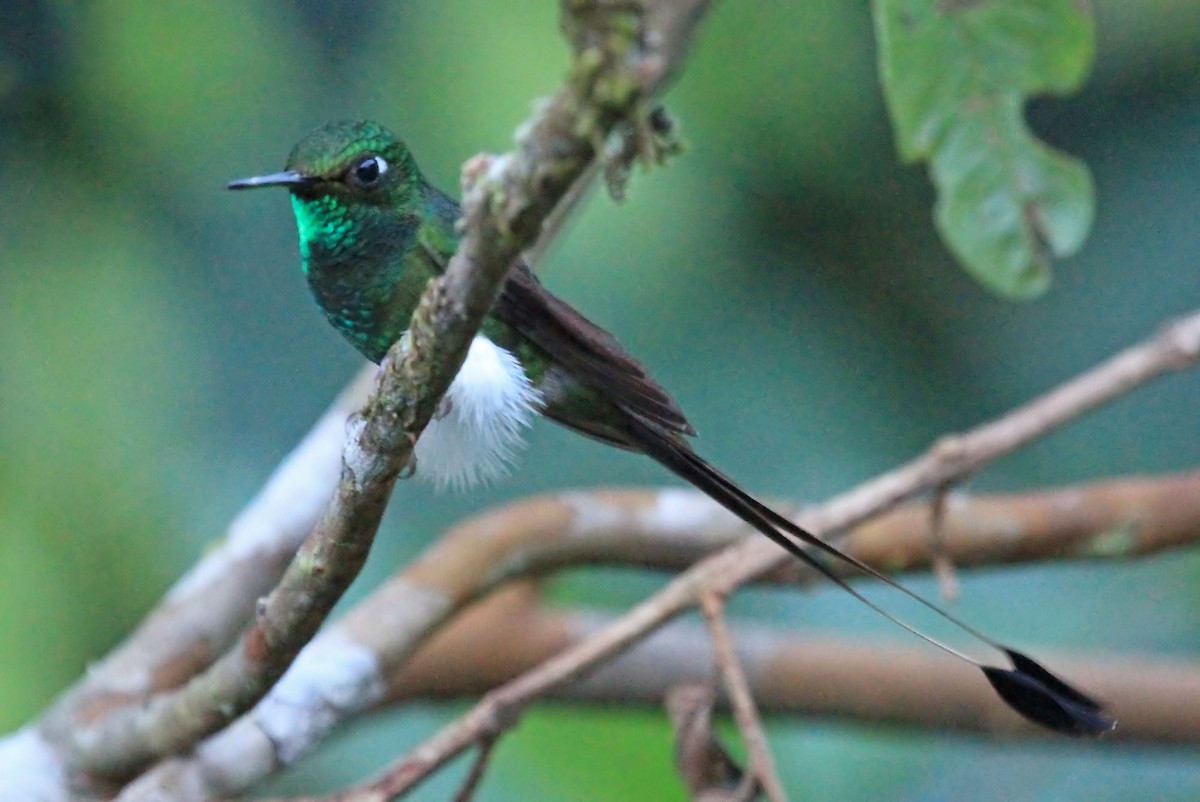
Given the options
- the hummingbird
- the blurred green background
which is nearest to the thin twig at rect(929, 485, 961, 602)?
the hummingbird

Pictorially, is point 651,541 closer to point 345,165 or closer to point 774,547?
point 774,547

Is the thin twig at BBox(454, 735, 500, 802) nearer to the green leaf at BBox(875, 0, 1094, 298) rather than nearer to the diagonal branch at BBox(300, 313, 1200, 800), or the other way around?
the diagonal branch at BBox(300, 313, 1200, 800)

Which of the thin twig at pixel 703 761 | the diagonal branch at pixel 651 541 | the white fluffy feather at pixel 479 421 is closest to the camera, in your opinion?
the white fluffy feather at pixel 479 421

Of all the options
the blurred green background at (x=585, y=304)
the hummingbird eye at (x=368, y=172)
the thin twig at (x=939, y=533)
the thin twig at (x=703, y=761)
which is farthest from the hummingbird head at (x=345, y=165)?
the blurred green background at (x=585, y=304)

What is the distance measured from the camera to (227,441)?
2.37 m

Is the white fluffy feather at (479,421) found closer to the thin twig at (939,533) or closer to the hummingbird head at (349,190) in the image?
the hummingbird head at (349,190)

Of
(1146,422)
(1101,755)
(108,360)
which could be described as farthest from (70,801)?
(1146,422)

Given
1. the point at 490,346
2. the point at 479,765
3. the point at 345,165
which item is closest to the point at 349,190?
the point at 345,165

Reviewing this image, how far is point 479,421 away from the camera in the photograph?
1268mm

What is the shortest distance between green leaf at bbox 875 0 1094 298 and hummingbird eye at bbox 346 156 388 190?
48 cm

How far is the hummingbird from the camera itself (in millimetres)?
1111

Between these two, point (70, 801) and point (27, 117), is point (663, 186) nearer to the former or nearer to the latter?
point (27, 117)

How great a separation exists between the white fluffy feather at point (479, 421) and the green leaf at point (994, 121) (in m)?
0.46

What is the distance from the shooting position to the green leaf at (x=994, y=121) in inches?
49.8
